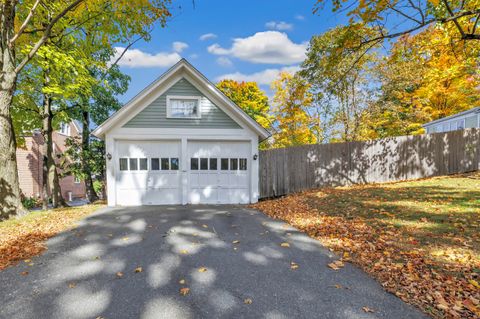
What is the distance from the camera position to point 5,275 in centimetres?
398

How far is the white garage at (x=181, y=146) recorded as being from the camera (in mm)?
9844

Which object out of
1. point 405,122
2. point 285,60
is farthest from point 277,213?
point 285,60

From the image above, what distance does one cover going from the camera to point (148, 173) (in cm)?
1000

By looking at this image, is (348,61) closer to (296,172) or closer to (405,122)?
(405,122)

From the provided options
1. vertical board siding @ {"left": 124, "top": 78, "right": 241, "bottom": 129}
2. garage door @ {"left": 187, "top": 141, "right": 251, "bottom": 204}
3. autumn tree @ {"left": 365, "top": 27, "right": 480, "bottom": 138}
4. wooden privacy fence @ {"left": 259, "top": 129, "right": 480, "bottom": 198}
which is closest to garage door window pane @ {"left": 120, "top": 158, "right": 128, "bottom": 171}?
vertical board siding @ {"left": 124, "top": 78, "right": 241, "bottom": 129}

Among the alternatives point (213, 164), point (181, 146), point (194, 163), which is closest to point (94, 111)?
point (181, 146)

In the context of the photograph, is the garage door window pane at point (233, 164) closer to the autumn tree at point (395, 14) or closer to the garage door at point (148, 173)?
the garage door at point (148, 173)

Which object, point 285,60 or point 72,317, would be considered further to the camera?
point 285,60

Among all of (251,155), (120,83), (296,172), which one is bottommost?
(296,172)

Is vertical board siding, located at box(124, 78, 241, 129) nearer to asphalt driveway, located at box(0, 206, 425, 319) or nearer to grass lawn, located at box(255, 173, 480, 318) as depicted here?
grass lawn, located at box(255, 173, 480, 318)

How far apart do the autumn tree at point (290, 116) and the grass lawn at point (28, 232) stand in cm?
1683

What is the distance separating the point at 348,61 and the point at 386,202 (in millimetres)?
9452

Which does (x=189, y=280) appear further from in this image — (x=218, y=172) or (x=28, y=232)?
(x=218, y=172)

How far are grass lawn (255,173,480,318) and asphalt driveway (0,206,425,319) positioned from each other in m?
0.37
